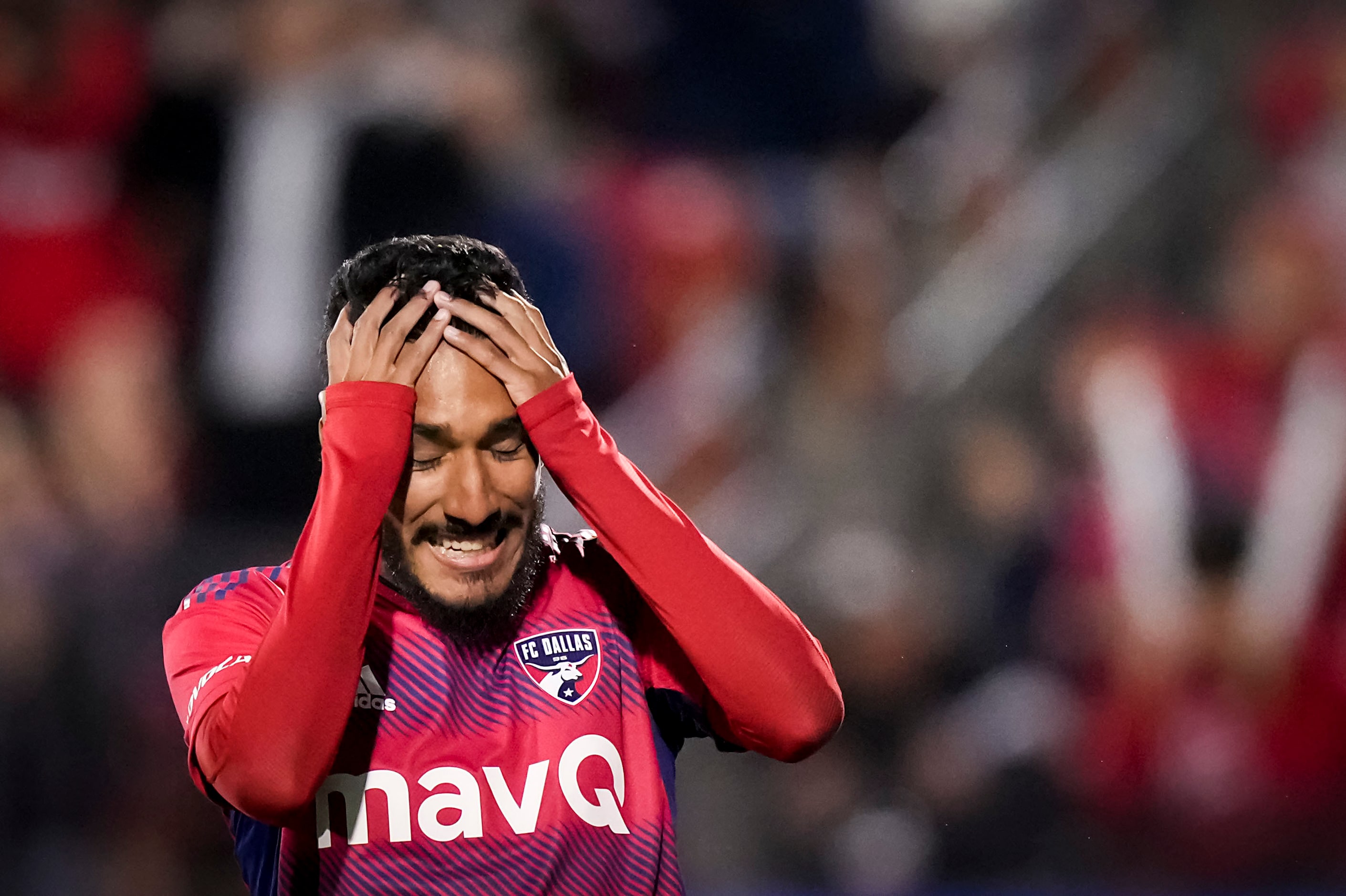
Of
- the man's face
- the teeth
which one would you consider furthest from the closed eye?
the teeth

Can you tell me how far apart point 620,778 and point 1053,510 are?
3346 millimetres

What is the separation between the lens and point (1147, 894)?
438 centimetres

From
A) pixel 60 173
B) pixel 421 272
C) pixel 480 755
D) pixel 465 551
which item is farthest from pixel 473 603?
pixel 60 173

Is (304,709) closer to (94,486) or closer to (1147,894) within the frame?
(94,486)

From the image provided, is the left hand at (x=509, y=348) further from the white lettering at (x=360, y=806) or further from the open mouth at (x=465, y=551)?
the white lettering at (x=360, y=806)

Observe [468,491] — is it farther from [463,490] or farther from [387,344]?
[387,344]

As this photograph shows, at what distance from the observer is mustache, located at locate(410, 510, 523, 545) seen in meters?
1.83

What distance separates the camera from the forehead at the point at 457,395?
5.85ft

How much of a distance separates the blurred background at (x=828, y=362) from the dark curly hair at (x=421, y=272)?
2054mm

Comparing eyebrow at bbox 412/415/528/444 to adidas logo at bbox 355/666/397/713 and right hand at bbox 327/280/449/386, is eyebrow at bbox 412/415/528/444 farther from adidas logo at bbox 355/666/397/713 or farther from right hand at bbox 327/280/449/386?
adidas logo at bbox 355/666/397/713

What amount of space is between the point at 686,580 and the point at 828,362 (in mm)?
3377

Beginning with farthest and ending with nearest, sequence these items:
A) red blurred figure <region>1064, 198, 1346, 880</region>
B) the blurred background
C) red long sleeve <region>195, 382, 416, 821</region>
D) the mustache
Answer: red blurred figure <region>1064, 198, 1346, 880</region>, the blurred background, the mustache, red long sleeve <region>195, 382, 416, 821</region>

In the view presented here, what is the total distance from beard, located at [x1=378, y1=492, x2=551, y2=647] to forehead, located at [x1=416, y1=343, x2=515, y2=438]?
16cm

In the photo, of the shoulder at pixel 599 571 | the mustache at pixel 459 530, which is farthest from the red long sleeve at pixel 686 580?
the shoulder at pixel 599 571
